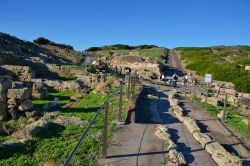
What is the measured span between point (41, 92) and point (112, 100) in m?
4.89

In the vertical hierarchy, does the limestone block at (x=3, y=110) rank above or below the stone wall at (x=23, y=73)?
below

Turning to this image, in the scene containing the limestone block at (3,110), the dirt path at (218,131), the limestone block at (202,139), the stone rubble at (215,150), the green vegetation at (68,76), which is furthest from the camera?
the green vegetation at (68,76)

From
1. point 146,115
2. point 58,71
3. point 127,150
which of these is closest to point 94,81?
point 58,71

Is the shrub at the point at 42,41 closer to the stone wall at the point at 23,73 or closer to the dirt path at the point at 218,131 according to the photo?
the stone wall at the point at 23,73

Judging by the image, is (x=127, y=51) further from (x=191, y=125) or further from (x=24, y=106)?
(x=191, y=125)

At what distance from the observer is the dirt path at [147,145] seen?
10.5 meters

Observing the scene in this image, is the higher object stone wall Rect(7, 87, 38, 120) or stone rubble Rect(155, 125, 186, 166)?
stone wall Rect(7, 87, 38, 120)

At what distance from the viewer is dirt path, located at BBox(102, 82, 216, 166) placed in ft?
34.4

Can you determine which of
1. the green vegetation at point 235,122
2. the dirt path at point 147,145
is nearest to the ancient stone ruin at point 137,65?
the green vegetation at point 235,122

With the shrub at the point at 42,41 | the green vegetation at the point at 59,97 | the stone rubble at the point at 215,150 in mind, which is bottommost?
the stone rubble at the point at 215,150

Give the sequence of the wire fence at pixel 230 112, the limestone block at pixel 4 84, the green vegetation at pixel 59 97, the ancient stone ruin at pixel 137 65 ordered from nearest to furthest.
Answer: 1. the limestone block at pixel 4 84
2. the wire fence at pixel 230 112
3. the green vegetation at pixel 59 97
4. the ancient stone ruin at pixel 137 65

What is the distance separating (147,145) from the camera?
12.0 metres

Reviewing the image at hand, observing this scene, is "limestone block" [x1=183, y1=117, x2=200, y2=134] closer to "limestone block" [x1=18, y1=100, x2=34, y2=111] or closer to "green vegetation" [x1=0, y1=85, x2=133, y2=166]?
"green vegetation" [x1=0, y1=85, x2=133, y2=166]

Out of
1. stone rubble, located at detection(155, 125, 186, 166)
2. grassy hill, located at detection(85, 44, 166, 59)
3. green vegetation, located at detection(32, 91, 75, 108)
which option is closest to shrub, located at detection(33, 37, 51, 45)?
grassy hill, located at detection(85, 44, 166, 59)
